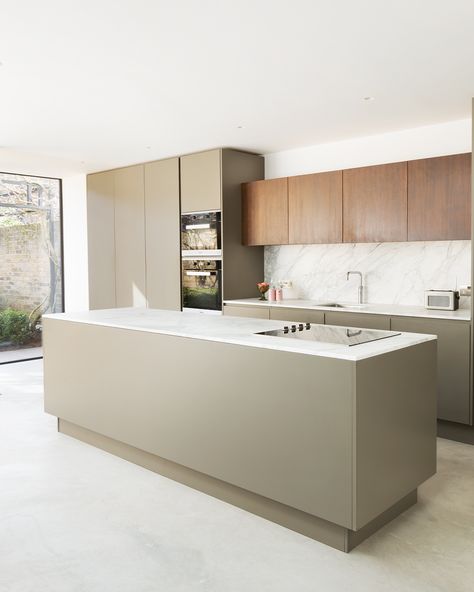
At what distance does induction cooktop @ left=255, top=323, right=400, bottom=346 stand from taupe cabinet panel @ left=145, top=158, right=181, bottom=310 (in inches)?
124

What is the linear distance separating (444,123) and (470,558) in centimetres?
361

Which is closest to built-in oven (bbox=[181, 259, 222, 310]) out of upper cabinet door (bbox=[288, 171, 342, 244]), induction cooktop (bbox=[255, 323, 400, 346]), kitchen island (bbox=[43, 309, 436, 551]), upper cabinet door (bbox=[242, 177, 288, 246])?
upper cabinet door (bbox=[242, 177, 288, 246])

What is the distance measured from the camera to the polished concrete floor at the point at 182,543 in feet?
7.30

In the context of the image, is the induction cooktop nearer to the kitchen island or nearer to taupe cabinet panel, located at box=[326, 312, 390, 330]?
the kitchen island

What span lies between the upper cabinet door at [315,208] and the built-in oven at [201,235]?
0.80 meters

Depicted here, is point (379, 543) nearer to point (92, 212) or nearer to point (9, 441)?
point (9, 441)

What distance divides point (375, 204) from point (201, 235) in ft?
6.47

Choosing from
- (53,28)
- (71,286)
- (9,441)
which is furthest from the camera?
(71,286)

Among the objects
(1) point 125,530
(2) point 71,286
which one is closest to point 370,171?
(1) point 125,530

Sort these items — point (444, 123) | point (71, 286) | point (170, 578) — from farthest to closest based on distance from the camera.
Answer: point (71, 286)
point (444, 123)
point (170, 578)

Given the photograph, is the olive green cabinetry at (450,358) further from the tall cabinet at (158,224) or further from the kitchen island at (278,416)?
the tall cabinet at (158,224)

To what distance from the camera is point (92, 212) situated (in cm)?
731

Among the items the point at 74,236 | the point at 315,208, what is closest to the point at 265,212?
the point at 315,208

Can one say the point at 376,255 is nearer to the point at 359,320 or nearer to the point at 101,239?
the point at 359,320
